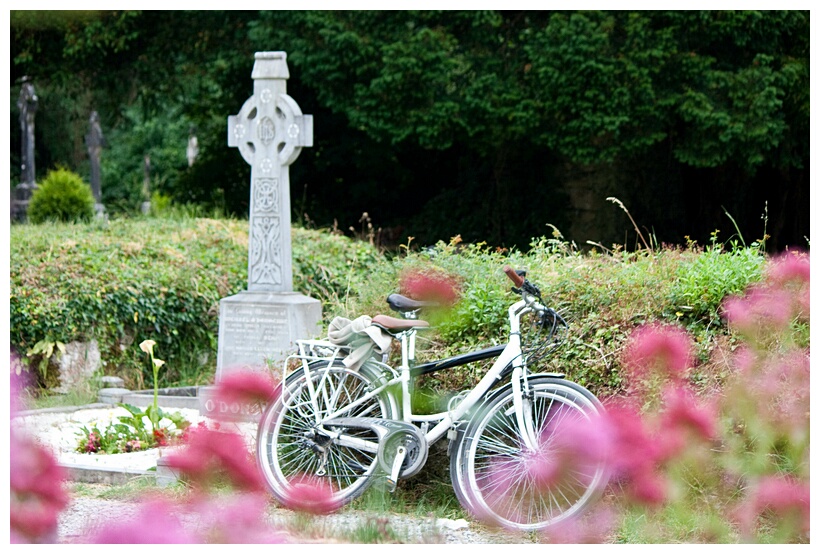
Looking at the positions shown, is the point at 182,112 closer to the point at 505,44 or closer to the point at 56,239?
the point at 505,44

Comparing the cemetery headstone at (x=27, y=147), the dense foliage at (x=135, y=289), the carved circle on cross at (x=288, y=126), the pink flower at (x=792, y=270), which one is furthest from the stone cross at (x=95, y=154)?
the pink flower at (x=792, y=270)

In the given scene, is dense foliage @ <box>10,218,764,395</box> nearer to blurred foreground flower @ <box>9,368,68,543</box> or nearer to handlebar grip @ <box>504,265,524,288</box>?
handlebar grip @ <box>504,265,524,288</box>

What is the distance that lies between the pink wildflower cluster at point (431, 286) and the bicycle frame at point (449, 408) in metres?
0.68

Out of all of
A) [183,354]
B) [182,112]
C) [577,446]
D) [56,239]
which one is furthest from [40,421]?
[182,112]

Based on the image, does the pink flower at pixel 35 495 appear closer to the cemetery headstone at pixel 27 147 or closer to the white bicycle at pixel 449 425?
the white bicycle at pixel 449 425

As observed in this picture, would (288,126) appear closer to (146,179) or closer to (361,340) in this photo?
(361,340)

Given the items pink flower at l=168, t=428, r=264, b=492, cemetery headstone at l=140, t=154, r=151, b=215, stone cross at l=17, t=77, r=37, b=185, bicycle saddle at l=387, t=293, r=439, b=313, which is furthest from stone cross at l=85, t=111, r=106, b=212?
pink flower at l=168, t=428, r=264, b=492

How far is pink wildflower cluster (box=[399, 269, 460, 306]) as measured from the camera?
5.30m

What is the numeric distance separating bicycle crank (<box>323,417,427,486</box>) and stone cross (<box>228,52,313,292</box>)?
13.5ft

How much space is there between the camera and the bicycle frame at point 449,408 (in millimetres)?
4211

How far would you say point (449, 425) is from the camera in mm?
4383

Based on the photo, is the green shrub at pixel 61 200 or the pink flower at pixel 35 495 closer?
the pink flower at pixel 35 495

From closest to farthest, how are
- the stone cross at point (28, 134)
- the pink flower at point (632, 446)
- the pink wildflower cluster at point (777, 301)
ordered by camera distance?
the pink flower at point (632, 446) < the pink wildflower cluster at point (777, 301) < the stone cross at point (28, 134)

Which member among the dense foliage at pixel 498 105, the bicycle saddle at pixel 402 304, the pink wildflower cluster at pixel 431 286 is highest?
the dense foliage at pixel 498 105
